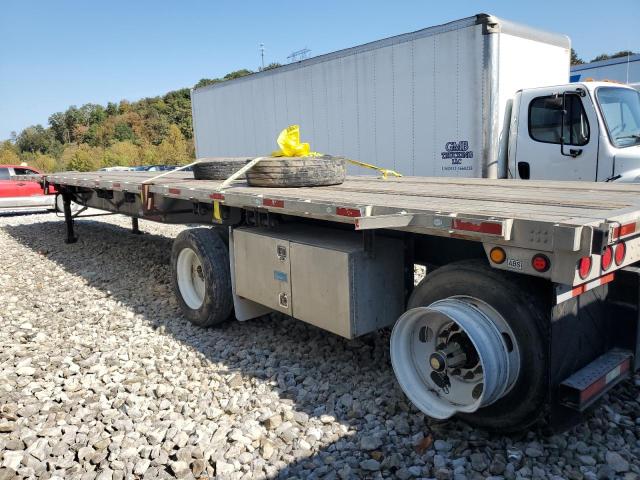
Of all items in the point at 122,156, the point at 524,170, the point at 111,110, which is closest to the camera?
the point at 524,170

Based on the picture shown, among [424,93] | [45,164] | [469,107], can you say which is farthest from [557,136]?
[45,164]

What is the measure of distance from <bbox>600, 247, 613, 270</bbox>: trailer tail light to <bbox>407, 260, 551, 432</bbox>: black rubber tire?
33 cm

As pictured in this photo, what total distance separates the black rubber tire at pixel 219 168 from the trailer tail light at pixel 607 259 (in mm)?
3859

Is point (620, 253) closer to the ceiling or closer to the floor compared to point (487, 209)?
closer to the floor

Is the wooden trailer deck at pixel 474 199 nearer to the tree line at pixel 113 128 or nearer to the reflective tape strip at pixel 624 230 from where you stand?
the reflective tape strip at pixel 624 230

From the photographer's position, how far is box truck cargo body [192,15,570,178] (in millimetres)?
7094

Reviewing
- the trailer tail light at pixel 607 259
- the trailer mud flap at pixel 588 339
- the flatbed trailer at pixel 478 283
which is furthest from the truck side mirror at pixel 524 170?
the trailer tail light at pixel 607 259

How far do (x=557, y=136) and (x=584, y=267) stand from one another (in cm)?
468

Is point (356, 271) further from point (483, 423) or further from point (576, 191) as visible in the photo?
point (576, 191)

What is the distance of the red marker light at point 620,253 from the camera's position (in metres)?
2.50

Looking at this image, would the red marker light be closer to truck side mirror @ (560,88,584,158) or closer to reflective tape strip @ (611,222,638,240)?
reflective tape strip @ (611,222,638,240)

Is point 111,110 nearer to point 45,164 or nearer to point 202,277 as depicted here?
point 45,164

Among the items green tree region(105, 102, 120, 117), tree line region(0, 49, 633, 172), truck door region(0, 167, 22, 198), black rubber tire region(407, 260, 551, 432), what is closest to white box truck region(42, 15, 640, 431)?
black rubber tire region(407, 260, 551, 432)

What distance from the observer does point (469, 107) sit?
23.9 feet
